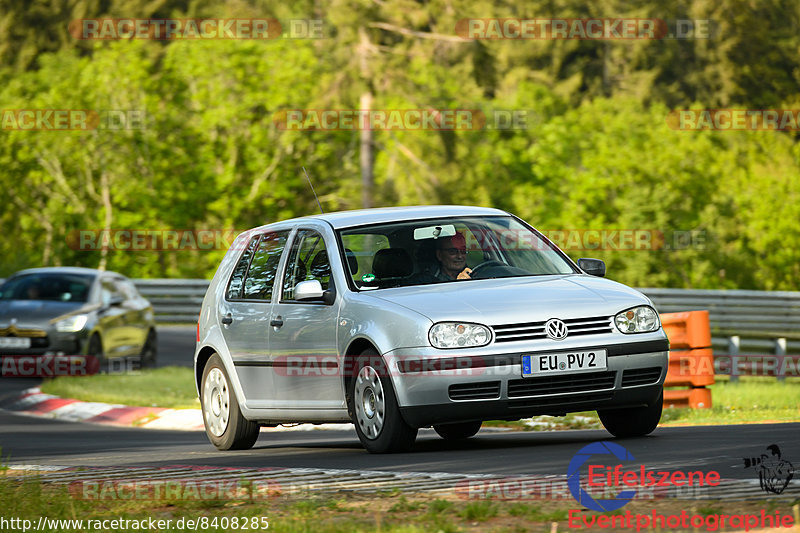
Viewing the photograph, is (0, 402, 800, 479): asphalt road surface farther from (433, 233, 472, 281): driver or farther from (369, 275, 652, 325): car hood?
(433, 233, 472, 281): driver

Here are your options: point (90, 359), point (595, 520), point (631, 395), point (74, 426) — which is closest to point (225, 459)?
point (631, 395)

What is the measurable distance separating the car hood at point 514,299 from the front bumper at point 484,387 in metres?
0.24

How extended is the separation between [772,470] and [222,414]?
200 inches

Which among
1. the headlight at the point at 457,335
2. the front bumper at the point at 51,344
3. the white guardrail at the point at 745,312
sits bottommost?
the white guardrail at the point at 745,312

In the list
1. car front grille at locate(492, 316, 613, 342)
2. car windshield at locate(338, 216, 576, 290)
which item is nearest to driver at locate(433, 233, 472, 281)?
car windshield at locate(338, 216, 576, 290)

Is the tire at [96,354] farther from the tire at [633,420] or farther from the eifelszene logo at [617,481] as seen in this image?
the eifelszene logo at [617,481]

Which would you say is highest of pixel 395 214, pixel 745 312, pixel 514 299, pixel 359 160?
pixel 359 160

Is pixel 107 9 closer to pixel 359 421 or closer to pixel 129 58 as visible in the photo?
pixel 129 58

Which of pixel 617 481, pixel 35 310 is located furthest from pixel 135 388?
pixel 617 481

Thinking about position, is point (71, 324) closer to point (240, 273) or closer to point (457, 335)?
point (240, 273)

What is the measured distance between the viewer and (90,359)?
21562mm

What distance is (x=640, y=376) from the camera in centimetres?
934

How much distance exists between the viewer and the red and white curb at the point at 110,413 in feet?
51.6

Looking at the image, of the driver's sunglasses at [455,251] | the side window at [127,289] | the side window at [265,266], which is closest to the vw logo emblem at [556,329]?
the driver's sunglasses at [455,251]
